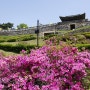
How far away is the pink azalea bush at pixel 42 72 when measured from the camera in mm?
7043

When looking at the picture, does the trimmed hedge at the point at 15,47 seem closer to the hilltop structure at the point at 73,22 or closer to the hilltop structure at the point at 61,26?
the hilltop structure at the point at 61,26

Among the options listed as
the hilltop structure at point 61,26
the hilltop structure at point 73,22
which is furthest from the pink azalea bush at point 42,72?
the hilltop structure at point 73,22

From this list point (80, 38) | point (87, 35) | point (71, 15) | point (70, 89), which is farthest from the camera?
point (71, 15)

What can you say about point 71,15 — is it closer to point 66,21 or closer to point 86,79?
point 66,21

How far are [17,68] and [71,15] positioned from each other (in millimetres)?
47365

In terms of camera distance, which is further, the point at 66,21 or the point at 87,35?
the point at 66,21

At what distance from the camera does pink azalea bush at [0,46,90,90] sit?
23.1ft

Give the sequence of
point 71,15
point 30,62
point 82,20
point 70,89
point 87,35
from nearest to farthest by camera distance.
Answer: point 70,89, point 30,62, point 87,35, point 82,20, point 71,15

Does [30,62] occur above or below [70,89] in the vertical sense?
above

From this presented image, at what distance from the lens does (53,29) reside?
50844 millimetres

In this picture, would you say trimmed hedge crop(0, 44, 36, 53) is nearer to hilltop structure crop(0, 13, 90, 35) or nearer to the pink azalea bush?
the pink azalea bush

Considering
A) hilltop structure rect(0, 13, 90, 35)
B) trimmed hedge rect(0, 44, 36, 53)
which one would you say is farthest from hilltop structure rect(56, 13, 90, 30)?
trimmed hedge rect(0, 44, 36, 53)

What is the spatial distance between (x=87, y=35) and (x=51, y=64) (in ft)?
85.1

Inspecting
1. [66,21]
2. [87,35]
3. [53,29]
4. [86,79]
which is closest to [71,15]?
[66,21]
